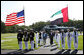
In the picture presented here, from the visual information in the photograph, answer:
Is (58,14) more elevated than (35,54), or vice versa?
(58,14)

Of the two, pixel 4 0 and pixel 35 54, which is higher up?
pixel 4 0

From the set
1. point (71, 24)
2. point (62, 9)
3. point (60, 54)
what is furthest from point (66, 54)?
point (71, 24)

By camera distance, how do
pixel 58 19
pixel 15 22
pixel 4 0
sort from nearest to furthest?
pixel 4 0 < pixel 15 22 < pixel 58 19

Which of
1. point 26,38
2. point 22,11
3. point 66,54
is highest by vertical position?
point 22,11

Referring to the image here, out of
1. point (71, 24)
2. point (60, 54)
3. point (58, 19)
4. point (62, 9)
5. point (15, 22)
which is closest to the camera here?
point (60, 54)

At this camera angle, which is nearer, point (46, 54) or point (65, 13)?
point (46, 54)

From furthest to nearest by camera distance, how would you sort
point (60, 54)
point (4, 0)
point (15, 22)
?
point (15, 22), point (4, 0), point (60, 54)

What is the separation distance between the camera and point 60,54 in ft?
35.4

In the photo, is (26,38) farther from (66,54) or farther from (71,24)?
(71,24)

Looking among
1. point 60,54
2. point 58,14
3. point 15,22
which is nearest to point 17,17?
point 15,22

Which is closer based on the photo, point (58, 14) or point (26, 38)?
point (26, 38)

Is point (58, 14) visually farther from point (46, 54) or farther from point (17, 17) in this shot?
point (46, 54)

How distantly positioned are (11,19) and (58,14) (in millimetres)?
4473

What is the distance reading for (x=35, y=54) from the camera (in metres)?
10.9
